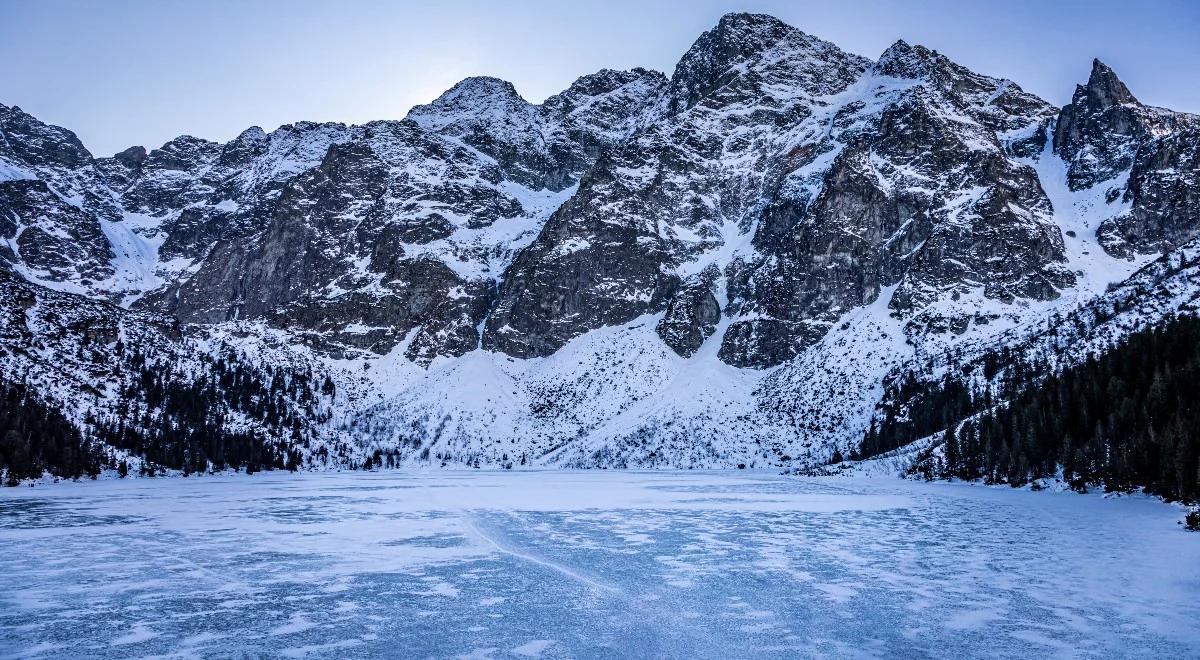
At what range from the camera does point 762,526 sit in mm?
32438

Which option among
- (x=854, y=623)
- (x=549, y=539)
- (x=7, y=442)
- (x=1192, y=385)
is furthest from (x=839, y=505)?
(x=7, y=442)

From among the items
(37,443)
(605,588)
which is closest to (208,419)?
(37,443)

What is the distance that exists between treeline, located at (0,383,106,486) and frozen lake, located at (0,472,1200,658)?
75117 millimetres

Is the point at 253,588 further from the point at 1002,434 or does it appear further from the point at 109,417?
the point at 109,417

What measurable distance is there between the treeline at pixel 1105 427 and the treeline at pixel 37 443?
11558 centimetres

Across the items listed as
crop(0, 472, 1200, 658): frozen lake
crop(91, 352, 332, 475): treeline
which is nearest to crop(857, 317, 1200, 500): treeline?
crop(0, 472, 1200, 658): frozen lake

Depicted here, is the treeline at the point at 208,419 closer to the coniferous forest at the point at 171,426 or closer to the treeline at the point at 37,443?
the coniferous forest at the point at 171,426

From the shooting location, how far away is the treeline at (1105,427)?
163 feet

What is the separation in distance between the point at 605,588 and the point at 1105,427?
7059cm

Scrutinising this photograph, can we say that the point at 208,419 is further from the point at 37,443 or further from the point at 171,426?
the point at 37,443

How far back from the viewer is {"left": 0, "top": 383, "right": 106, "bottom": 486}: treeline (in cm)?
9238

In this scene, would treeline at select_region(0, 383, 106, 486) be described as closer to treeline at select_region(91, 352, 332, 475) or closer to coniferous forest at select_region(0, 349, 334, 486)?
coniferous forest at select_region(0, 349, 334, 486)

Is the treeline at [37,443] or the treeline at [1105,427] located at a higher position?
the treeline at [1105,427]

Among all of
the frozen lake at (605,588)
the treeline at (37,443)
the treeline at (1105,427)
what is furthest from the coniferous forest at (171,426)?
the treeline at (1105,427)
